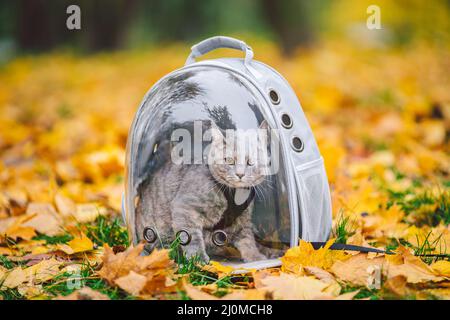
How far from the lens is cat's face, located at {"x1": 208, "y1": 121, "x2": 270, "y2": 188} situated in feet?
6.68

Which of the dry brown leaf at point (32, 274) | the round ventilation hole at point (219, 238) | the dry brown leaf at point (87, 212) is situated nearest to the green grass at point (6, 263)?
the dry brown leaf at point (32, 274)

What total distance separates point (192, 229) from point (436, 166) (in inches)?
89.1

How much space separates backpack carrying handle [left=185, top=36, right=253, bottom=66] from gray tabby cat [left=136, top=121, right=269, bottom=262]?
0.31m

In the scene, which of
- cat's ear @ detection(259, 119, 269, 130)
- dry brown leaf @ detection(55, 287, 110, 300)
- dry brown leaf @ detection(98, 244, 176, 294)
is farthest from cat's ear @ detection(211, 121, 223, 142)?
dry brown leaf @ detection(55, 287, 110, 300)

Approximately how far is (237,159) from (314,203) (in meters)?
0.37

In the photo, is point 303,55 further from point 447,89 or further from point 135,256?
point 135,256

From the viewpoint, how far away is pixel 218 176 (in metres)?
2.05

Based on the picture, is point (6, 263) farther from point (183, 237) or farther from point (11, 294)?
point (183, 237)

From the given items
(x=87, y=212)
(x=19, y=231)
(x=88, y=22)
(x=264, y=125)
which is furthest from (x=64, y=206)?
(x=88, y=22)

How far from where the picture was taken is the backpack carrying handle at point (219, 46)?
7.24 ft

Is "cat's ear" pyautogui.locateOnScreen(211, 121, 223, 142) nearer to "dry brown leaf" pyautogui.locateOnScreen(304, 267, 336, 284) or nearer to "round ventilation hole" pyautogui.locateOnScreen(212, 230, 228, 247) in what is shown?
"round ventilation hole" pyautogui.locateOnScreen(212, 230, 228, 247)

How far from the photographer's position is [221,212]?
2066 mm
